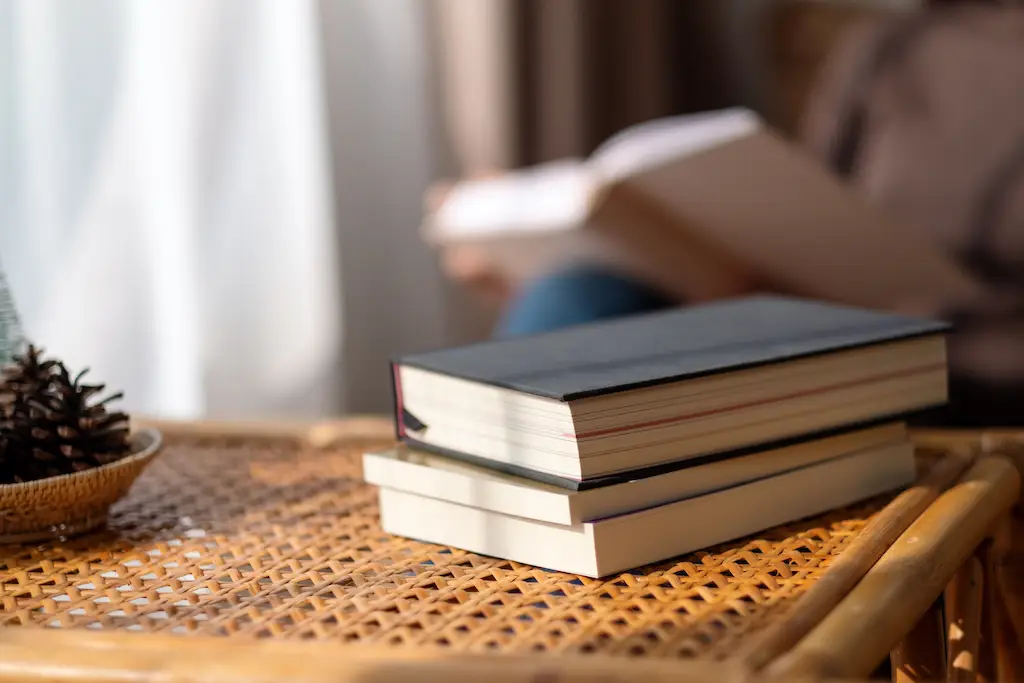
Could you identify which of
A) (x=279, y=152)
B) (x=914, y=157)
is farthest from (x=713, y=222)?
(x=279, y=152)

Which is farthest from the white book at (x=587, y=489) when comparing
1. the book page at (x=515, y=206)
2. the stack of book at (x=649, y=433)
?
the book page at (x=515, y=206)

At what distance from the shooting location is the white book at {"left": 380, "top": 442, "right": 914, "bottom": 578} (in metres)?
0.54

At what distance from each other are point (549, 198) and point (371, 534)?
84 cm

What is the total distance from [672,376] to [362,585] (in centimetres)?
17

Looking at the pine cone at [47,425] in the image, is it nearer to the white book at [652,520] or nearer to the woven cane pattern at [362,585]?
the woven cane pattern at [362,585]

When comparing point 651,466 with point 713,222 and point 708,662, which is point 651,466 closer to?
point 708,662

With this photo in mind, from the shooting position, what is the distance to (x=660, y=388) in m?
0.55

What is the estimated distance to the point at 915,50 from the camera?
5.52ft

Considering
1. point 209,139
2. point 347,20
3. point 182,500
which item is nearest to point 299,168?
point 209,139

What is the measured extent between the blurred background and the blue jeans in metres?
0.43

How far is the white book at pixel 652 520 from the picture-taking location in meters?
0.54

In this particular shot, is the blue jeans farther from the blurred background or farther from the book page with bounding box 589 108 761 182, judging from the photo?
the blurred background

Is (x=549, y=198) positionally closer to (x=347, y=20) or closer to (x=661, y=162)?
(x=661, y=162)

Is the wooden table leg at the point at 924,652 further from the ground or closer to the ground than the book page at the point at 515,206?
closer to the ground
